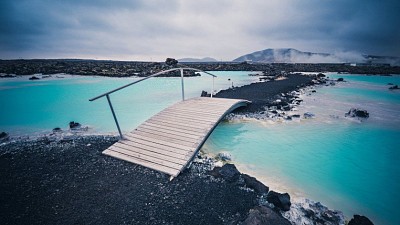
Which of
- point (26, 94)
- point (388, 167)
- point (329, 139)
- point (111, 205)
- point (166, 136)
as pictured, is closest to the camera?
point (111, 205)

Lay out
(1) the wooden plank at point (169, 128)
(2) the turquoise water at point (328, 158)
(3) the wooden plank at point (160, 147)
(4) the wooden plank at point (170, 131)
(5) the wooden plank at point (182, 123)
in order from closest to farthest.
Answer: (2) the turquoise water at point (328, 158), (3) the wooden plank at point (160, 147), (4) the wooden plank at point (170, 131), (1) the wooden plank at point (169, 128), (5) the wooden plank at point (182, 123)

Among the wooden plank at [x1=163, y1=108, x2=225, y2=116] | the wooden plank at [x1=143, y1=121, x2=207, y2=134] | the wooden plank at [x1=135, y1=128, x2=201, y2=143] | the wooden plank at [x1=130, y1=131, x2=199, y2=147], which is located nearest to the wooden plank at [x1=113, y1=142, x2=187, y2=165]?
the wooden plank at [x1=130, y1=131, x2=199, y2=147]

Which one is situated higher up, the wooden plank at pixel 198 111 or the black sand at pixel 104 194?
the wooden plank at pixel 198 111

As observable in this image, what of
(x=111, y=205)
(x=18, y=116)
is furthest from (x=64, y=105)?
(x=111, y=205)

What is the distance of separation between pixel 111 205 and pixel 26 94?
23.9 metres

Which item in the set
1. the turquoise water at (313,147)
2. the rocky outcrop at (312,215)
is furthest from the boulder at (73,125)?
the rocky outcrop at (312,215)

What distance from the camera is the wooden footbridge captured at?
563cm

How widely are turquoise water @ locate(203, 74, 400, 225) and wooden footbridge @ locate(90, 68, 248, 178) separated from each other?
121 centimetres

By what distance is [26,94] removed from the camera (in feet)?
68.9

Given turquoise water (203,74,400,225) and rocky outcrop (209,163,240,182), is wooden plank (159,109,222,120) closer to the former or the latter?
turquoise water (203,74,400,225)

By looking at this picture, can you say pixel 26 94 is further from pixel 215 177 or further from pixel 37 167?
pixel 215 177

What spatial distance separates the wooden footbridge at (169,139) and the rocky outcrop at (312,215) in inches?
111

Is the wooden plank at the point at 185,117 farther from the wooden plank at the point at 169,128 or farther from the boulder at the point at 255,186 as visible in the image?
the boulder at the point at 255,186

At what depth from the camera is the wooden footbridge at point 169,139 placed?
5.63 m
